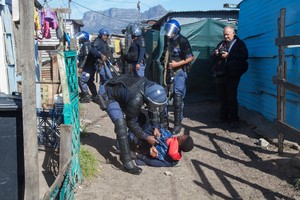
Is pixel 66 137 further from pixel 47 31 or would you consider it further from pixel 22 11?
pixel 47 31

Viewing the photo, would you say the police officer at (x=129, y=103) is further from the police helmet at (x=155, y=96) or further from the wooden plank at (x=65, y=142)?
the wooden plank at (x=65, y=142)

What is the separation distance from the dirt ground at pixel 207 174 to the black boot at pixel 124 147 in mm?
80

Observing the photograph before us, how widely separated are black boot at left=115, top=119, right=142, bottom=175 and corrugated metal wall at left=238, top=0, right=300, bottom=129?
2790 millimetres

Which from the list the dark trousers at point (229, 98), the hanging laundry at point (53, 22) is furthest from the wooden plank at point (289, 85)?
the hanging laundry at point (53, 22)

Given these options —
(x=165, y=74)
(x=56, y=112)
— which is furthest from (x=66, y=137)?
(x=165, y=74)

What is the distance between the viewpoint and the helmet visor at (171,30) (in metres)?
6.29

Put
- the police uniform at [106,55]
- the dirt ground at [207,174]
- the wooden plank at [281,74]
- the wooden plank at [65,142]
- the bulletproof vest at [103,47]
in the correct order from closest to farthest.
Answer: the wooden plank at [65,142] → the dirt ground at [207,174] → the wooden plank at [281,74] → the police uniform at [106,55] → the bulletproof vest at [103,47]

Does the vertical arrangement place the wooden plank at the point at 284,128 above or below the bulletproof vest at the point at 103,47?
below

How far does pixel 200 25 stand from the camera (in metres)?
10.1

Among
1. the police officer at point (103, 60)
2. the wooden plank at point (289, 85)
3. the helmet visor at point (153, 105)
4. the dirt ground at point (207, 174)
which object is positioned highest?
the police officer at point (103, 60)

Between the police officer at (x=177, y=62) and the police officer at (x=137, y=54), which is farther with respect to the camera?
the police officer at (x=137, y=54)

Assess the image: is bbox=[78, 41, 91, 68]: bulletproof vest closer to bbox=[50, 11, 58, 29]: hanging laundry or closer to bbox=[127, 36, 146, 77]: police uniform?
bbox=[50, 11, 58, 29]: hanging laundry

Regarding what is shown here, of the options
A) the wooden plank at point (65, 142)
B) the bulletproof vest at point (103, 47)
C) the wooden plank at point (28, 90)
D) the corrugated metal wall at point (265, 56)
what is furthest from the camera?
the bulletproof vest at point (103, 47)

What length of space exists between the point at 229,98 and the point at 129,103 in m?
3.06
